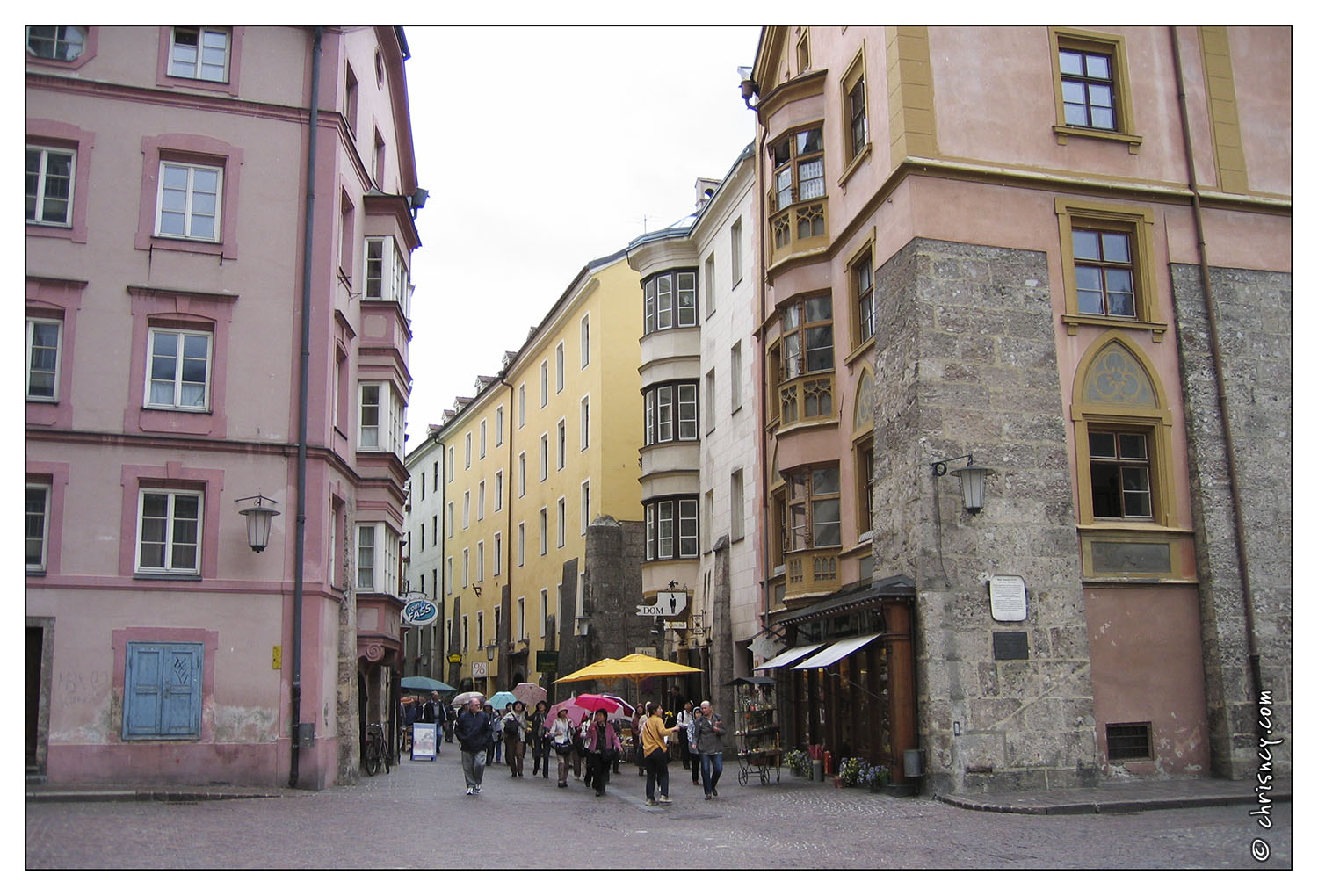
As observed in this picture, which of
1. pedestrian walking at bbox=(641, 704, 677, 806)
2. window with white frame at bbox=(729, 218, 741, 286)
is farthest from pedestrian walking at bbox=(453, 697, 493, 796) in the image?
window with white frame at bbox=(729, 218, 741, 286)

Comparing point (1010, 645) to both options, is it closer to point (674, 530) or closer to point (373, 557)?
point (373, 557)

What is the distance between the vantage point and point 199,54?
17844mm

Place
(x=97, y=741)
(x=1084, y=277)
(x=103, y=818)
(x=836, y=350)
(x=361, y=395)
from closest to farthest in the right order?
(x=103, y=818) → (x=97, y=741) → (x=1084, y=277) → (x=836, y=350) → (x=361, y=395)

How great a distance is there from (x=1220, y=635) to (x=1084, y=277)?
18.3 feet

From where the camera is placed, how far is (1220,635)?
18.2 meters

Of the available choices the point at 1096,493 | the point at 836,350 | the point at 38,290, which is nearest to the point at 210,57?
the point at 38,290

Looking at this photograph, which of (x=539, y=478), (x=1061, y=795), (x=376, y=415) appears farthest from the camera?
(x=539, y=478)

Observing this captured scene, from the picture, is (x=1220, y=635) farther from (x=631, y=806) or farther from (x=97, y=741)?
(x=97, y=741)

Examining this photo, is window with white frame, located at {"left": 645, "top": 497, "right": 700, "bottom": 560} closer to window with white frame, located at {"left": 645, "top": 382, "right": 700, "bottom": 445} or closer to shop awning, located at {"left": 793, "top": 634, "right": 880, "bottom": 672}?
window with white frame, located at {"left": 645, "top": 382, "right": 700, "bottom": 445}

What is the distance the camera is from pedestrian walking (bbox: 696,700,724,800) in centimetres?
Answer: 1973

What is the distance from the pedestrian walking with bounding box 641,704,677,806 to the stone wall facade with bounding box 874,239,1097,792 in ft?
12.1

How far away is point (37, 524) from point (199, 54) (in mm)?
6859

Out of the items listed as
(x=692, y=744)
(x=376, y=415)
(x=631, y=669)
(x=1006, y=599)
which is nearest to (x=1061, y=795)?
(x=1006, y=599)

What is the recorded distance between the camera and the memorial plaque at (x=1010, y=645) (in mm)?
17781
